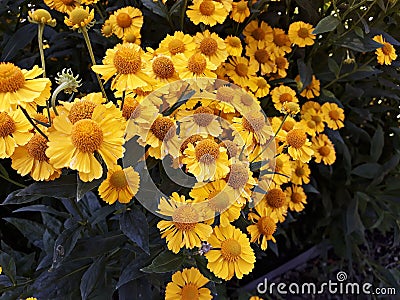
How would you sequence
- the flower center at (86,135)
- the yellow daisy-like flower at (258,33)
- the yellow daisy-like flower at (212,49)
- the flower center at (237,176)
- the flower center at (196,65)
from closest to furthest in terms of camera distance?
1. the flower center at (86,135)
2. the flower center at (237,176)
3. the flower center at (196,65)
4. the yellow daisy-like flower at (212,49)
5. the yellow daisy-like flower at (258,33)

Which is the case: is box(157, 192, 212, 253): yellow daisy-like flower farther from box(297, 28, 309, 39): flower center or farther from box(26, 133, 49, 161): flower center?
box(297, 28, 309, 39): flower center

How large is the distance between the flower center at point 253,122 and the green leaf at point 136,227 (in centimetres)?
26

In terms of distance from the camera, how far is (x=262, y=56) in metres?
1.20

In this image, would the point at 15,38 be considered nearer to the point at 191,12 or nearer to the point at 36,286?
the point at 191,12

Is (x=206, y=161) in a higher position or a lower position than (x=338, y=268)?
higher

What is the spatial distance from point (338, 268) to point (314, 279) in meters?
0.10

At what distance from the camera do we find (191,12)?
107 cm

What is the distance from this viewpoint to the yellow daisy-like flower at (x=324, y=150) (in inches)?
49.4

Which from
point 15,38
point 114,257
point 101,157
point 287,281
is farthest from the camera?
point 287,281

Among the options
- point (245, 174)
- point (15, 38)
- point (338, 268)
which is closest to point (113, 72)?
point (245, 174)

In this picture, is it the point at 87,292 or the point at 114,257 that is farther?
the point at 114,257

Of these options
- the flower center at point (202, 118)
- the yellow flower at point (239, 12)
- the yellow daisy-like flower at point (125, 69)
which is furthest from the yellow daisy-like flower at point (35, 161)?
the yellow flower at point (239, 12)

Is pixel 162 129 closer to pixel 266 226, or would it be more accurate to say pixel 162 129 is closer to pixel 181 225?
pixel 181 225

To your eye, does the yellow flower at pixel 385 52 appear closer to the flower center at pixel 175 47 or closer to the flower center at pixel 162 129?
the flower center at pixel 175 47
